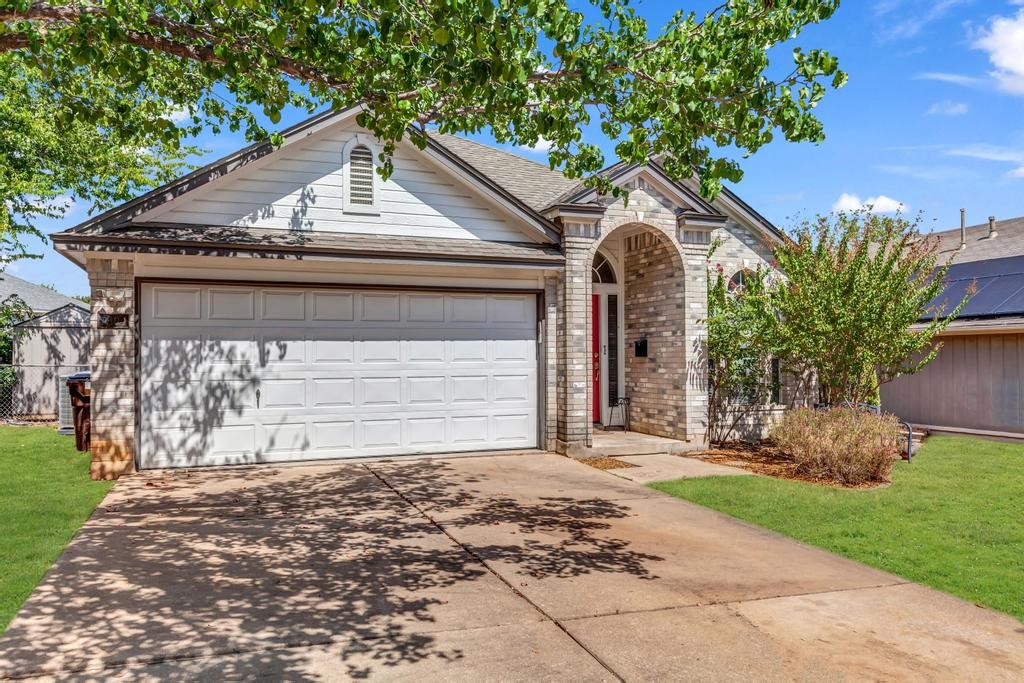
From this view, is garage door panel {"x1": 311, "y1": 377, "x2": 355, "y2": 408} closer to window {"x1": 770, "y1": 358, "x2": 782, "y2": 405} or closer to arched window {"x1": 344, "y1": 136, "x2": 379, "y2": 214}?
arched window {"x1": 344, "y1": 136, "x2": 379, "y2": 214}

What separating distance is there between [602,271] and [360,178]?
5.48 m

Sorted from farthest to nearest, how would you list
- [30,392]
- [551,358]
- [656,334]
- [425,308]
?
[30,392]
[656,334]
[551,358]
[425,308]

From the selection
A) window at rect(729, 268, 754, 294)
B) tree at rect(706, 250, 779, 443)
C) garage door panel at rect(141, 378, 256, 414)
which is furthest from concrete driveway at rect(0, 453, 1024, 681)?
window at rect(729, 268, 754, 294)

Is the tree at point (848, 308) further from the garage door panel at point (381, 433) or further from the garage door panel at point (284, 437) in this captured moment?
the garage door panel at point (284, 437)

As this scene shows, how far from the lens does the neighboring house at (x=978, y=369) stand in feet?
47.5

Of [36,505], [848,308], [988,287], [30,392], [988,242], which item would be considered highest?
[988,242]

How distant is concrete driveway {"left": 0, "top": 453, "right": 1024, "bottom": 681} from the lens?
4.22 m

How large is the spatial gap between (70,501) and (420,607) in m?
5.68

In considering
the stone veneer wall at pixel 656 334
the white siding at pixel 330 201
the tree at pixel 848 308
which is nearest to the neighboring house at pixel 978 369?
the tree at pixel 848 308

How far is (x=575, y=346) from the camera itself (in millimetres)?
12047

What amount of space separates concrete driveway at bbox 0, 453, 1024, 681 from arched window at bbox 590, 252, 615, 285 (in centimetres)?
702

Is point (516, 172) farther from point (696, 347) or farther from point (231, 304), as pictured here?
point (231, 304)

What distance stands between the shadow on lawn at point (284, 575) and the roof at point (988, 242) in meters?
16.6

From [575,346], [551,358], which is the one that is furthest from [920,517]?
[551,358]
